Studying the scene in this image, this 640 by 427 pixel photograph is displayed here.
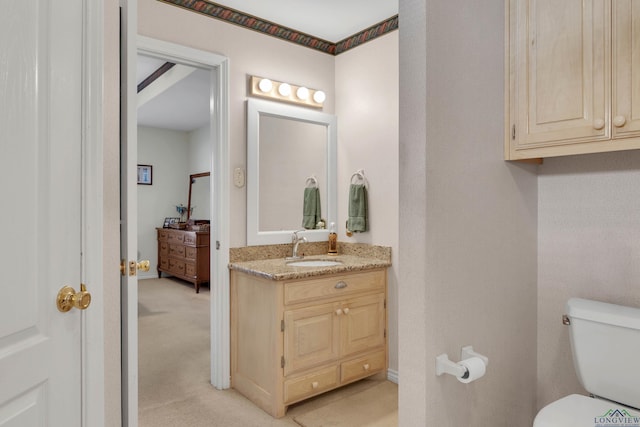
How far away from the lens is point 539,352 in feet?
6.00

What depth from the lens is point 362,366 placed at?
2.71 m

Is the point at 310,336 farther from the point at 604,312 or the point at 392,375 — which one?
the point at 604,312

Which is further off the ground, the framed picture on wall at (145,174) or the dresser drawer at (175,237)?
the framed picture on wall at (145,174)

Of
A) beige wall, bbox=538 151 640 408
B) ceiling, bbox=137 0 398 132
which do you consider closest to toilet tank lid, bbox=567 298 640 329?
beige wall, bbox=538 151 640 408

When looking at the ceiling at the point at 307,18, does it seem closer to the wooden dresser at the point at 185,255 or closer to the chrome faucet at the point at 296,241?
the chrome faucet at the point at 296,241

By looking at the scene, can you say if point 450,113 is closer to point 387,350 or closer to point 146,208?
point 387,350

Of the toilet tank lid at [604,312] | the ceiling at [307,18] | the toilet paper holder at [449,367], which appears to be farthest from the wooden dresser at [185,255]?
the toilet tank lid at [604,312]

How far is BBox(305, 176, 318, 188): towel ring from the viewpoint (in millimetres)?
3209

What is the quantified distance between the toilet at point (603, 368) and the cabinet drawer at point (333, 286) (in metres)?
1.32

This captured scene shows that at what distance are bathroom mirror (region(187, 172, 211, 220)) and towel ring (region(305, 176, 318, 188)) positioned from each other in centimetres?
372

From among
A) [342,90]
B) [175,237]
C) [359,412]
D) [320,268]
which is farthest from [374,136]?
[175,237]

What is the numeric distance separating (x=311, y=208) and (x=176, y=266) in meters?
3.79

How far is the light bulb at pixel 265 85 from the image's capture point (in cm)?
285

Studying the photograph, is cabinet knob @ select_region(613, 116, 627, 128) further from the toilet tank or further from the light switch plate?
the light switch plate
